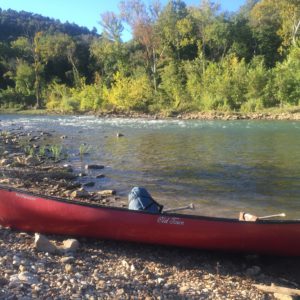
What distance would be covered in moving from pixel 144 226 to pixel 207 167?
7.37m

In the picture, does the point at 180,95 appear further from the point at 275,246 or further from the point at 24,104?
the point at 275,246

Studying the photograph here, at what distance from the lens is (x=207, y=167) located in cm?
1342

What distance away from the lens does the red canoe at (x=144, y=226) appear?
604 cm

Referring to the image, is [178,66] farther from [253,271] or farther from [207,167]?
[253,271]

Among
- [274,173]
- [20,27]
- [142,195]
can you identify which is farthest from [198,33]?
[20,27]

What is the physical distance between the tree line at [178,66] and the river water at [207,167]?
1784 centimetres

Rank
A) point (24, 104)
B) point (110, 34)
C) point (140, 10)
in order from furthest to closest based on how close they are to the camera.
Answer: point (110, 34)
point (24, 104)
point (140, 10)

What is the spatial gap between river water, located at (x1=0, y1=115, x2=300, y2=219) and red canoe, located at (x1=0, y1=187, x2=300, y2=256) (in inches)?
95.6

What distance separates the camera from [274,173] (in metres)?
12.4

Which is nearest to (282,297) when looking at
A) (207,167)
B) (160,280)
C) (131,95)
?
(160,280)

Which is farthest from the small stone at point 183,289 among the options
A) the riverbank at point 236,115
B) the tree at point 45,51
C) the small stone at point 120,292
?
the tree at point 45,51

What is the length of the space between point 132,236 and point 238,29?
1977 inches

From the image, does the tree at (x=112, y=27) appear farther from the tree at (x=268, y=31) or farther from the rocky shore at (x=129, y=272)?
the rocky shore at (x=129, y=272)

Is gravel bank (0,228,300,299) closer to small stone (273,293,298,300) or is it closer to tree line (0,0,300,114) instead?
small stone (273,293,298,300)
